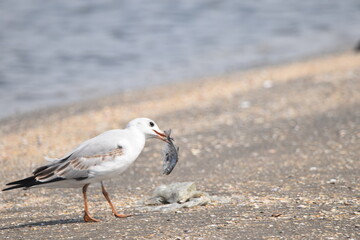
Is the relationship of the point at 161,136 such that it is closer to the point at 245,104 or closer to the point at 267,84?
the point at 245,104

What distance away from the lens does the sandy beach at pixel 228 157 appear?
5270 mm

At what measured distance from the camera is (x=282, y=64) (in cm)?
1448

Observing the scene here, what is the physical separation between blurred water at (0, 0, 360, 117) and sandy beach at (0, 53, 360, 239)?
189 cm

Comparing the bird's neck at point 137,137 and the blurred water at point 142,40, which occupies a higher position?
the bird's neck at point 137,137

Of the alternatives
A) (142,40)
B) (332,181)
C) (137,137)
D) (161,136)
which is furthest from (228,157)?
(142,40)

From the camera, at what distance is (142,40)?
18.3m

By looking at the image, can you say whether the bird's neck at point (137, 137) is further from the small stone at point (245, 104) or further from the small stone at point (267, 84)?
the small stone at point (267, 84)

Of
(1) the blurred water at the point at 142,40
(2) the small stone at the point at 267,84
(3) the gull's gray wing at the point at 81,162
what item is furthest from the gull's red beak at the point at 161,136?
(1) the blurred water at the point at 142,40

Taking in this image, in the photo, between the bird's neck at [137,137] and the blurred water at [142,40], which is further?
the blurred water at [142,40]

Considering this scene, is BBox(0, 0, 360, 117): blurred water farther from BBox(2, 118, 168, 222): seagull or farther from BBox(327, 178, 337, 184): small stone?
BBox(327, 178, 337, 184): small stone

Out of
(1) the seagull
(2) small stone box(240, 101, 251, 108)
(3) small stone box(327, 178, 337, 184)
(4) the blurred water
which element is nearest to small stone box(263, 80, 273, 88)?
(2) small stone box(240, 101, 251, 108)

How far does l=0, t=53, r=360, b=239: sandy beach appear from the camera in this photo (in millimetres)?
5270

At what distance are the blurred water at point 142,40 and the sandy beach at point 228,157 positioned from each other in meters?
1.89

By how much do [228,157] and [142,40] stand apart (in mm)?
10833
